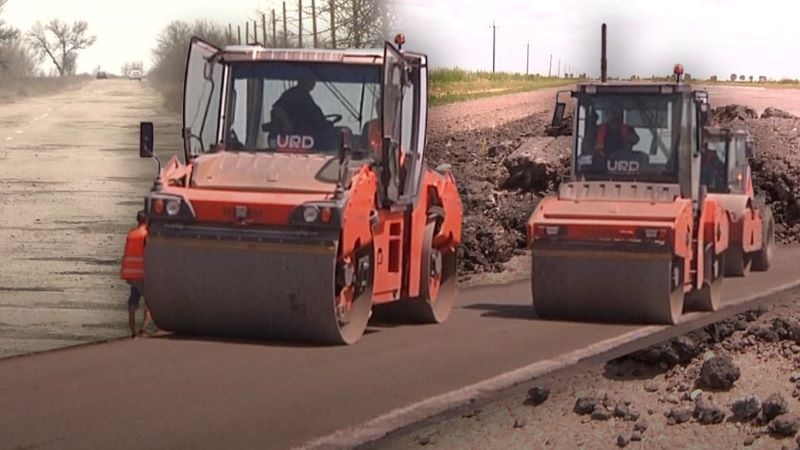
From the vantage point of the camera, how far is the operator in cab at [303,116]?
14.3 m

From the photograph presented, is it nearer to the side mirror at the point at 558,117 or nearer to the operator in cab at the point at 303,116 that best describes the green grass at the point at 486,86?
the side mirror at the point at 558,117

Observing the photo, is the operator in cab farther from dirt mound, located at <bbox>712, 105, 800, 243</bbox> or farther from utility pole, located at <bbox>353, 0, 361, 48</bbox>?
dirt mound, located at <bbox>712, 105, 800, 243</bbox>

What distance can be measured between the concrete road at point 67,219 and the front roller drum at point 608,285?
445cm

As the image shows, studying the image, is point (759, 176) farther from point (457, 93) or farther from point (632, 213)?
point (457, 93)

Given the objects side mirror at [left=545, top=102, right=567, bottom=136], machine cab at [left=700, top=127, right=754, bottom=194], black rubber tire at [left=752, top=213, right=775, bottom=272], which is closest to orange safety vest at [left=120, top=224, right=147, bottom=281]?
side mirror at [left=545, top=102, right=567, bottom=136]

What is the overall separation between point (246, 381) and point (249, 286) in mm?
1791

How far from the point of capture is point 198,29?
2741cm

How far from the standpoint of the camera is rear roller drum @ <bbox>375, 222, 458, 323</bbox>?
15.5m

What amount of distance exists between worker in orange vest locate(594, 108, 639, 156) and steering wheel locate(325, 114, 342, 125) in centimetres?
399

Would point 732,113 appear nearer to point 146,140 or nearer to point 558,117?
point 558,117

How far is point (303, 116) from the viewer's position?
14359 millimetres

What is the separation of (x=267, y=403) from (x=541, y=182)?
71.2 feet

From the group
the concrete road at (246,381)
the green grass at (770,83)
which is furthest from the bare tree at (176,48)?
the green grass at (770,83)

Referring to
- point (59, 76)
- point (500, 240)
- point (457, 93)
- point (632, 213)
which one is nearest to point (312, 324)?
point (632, 213)
